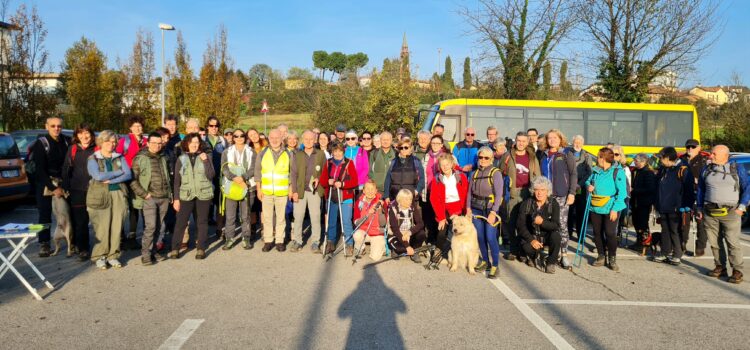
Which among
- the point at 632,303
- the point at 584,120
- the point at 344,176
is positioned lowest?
the point at 632,303

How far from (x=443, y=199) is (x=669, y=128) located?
13.1 m

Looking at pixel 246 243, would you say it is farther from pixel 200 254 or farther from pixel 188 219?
pixel 188 219

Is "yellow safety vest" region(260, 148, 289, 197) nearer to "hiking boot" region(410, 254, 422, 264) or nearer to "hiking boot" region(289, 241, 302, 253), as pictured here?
"hiking boot" region(289, 241, 302, 253)

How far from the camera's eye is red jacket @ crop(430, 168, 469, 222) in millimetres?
6719

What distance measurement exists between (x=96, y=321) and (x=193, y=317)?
2.89 feet

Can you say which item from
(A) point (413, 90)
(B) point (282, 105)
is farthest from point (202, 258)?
(B) point (282, 105)

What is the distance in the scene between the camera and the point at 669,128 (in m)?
16.1

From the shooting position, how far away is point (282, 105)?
2217 inches

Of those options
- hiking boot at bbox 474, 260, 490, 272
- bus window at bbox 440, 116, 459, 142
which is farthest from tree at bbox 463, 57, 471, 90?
hiking boot at bbox 474, 260, 490, 272

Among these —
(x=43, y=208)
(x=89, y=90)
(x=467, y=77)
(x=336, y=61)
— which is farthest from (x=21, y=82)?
(x=336, y=61)

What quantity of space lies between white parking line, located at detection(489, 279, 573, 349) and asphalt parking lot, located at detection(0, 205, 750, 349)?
0.01 meters

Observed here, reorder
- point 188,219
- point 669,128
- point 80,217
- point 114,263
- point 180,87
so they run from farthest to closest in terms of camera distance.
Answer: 1. point 180,87
2. point 669,128
3. point 188,219
4. point 80,217
5. point 114,263

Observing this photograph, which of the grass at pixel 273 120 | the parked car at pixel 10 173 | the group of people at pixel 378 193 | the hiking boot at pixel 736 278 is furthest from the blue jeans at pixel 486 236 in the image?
the grass at pixel 273 120

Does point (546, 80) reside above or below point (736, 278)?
above
